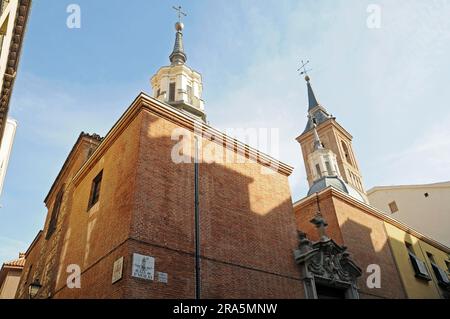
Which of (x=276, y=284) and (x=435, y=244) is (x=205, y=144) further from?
(x=435, y=244)

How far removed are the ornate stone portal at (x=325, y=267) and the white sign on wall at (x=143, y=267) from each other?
5.75 m

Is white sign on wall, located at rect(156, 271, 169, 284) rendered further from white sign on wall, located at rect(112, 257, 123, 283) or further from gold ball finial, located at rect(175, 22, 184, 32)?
gold ball finial, located at rect(175, 22, 184, 32)

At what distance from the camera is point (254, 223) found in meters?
11.5

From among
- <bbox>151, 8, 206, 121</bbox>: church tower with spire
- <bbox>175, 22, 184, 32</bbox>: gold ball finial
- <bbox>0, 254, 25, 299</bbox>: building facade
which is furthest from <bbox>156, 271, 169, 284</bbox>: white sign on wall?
<bbox>0, 254, 25, 299</bbox>: building facade

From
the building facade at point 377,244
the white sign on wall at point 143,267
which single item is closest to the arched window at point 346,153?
the building facade at point 377,244

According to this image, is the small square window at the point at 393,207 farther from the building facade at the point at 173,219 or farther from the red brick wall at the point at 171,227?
the red brick wall at the point at 171,227

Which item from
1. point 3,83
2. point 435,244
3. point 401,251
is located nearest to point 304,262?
point 401,251

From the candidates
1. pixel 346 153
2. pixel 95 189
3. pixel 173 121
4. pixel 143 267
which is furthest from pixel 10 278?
pixel 346 153

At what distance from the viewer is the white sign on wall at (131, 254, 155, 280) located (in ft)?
25.6

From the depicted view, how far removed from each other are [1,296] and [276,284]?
21.1 metres

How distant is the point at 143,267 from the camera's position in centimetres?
795

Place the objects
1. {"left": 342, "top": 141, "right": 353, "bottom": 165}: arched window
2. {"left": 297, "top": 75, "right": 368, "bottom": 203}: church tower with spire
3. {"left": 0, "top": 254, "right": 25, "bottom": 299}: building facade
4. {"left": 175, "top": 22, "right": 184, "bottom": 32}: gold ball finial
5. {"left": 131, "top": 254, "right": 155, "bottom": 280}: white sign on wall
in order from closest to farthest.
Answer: {"left": 131, "top": 254, "right": 155, "bottom": 280}: white sign on wall
{"left": 175, "top": 22, "right": 184, "bottom": 32}: gold ball finial
{"left": 0, "top": 254, "right": 25, "bottom": 299}: building facade
{"left": 297, "top": 75, "right": 368, "bottom": 203}: church tower with spire
{"left": 342, "top": 141, "right": 353, "bottom": 165}: arched window

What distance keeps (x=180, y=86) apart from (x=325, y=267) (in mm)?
10669

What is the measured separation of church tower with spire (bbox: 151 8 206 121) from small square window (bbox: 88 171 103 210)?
5470 mm
